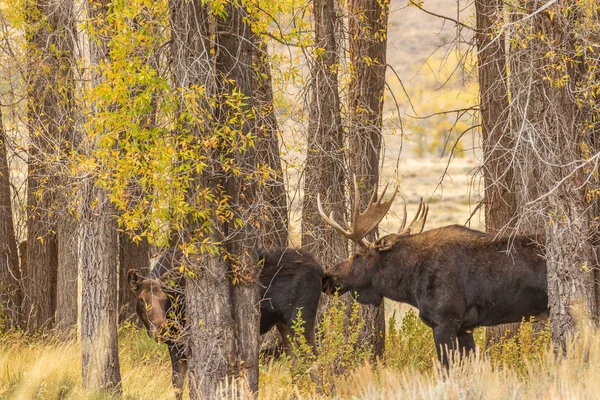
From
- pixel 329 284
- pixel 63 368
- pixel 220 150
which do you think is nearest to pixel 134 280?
pixel 63 368

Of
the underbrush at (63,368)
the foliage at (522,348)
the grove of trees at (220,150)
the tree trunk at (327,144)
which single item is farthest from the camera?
the tree trunk at (327,144)

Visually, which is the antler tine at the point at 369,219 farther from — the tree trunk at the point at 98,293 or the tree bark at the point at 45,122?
the tree bark at the point at 45,122

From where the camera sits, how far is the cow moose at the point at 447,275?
1126 cm

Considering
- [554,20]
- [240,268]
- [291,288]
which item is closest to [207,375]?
[240,268]

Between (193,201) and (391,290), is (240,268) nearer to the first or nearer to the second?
(193,201)

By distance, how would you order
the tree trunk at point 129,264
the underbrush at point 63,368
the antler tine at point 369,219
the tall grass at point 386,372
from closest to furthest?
the tall grass at point 386,372
the underbrush at point 63,368
the antler tine at point 369,219
the tree trunk at point 129,264

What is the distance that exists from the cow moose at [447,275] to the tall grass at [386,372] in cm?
55

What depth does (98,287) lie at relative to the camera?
10.3m

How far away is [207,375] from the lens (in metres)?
9.35

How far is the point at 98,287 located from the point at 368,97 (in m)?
4.91

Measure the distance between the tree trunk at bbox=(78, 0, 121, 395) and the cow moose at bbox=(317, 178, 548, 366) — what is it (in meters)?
2.54

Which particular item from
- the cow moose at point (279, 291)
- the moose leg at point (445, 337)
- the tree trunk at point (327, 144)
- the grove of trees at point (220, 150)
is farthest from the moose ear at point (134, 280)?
the moose leg at point (445, 337)

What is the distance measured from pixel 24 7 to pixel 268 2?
5069mm

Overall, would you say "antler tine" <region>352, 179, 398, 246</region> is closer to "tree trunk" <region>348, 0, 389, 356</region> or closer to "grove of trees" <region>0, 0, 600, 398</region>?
"tree trunk" <region>348, 0, 389, 356</region>
